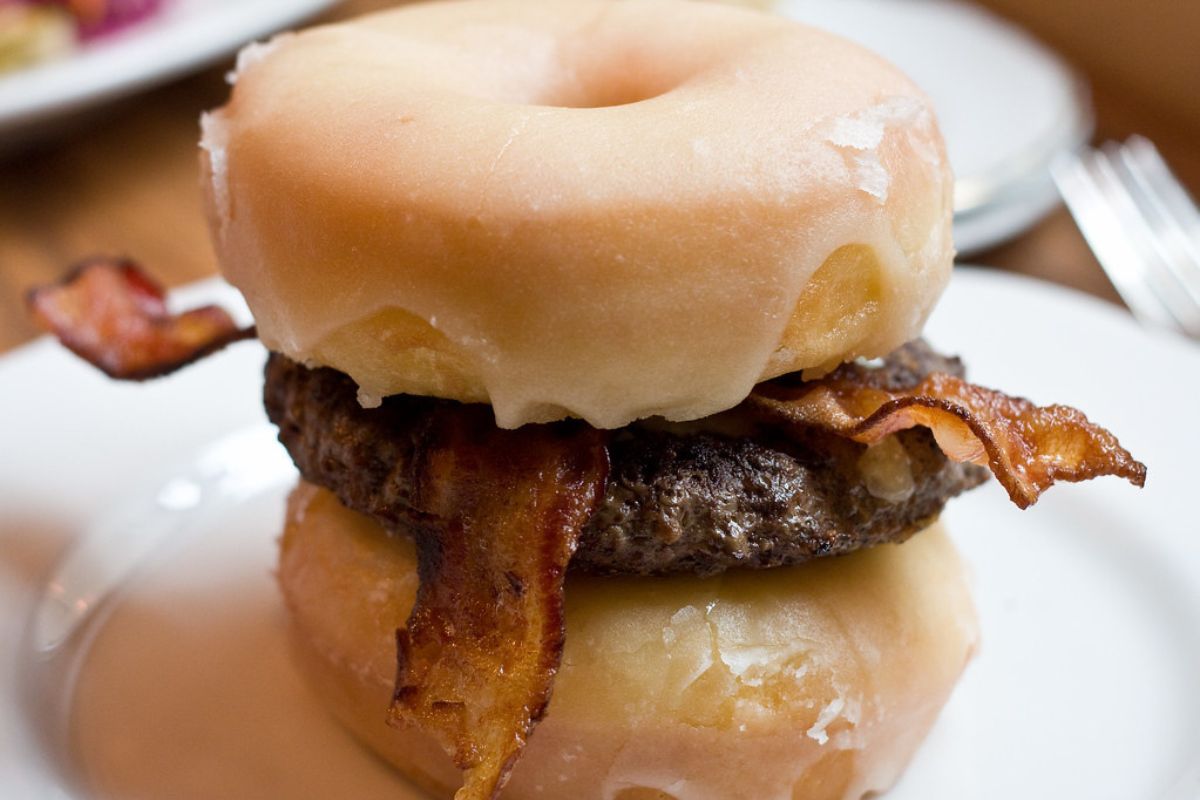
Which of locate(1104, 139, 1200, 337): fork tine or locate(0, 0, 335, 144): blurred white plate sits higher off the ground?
locate(1104, 139, 1200, 337): fork tine

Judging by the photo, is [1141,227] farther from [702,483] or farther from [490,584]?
[490,584]

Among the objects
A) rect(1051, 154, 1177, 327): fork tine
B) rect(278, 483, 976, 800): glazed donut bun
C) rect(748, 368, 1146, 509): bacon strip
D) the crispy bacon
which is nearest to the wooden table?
rect(1051, 154, 1177, 327): fork tine

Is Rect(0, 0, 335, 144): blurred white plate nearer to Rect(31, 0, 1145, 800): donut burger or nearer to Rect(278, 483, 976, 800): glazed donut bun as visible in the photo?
Rect(31, 0, 1145, 800): donut burger

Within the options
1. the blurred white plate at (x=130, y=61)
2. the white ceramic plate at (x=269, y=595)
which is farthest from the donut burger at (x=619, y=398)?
the blurred white plate at (x=130, y=61)

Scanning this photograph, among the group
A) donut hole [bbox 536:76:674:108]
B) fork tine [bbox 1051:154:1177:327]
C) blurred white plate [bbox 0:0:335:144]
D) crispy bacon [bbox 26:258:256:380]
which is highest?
donut hole [bbox 536:76:674:108]

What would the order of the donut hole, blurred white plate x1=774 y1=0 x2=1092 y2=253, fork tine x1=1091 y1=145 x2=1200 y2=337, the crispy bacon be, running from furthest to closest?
blurred white plate x1=774 y1=0 x2=1092 y2=253
fork tine x1=1091 y1=145 x2=1200 y2=337
the crispy bacon
the donut hole

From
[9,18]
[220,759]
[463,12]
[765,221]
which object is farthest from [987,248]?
[9,18]
